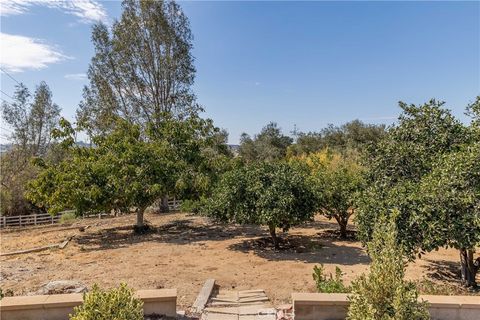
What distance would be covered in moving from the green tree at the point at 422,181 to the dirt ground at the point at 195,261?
1.91 meters

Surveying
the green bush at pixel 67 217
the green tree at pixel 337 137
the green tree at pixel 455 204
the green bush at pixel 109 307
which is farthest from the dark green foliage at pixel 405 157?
the green tree at pixel 337 137

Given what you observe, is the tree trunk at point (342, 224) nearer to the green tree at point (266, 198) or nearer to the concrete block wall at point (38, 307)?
the green tree at point (266, 198)

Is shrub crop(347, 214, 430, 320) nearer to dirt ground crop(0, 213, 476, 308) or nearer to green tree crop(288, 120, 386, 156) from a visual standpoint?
dirt ground crop(0, 213, 476, 308)

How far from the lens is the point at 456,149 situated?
21.0 feet

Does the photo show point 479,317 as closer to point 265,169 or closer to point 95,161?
point 265,169

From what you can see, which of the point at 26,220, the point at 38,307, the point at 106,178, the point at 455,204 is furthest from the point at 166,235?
the point at 26,220

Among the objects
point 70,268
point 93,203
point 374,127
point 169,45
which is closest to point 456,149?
point 70,268

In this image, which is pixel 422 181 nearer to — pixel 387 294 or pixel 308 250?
pixel 387 294

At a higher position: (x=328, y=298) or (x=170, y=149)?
(x=170, y=149)

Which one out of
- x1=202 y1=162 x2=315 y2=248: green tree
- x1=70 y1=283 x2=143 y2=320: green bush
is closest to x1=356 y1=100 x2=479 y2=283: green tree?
x1=202 y1=162 x2=315 y2=248: green tree

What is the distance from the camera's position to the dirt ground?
6.49 meters

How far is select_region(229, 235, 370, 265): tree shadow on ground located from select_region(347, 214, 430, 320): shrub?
4550mm

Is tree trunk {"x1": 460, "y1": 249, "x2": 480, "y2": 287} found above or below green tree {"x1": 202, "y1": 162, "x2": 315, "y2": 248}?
below

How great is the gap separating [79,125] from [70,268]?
6.29 metres
